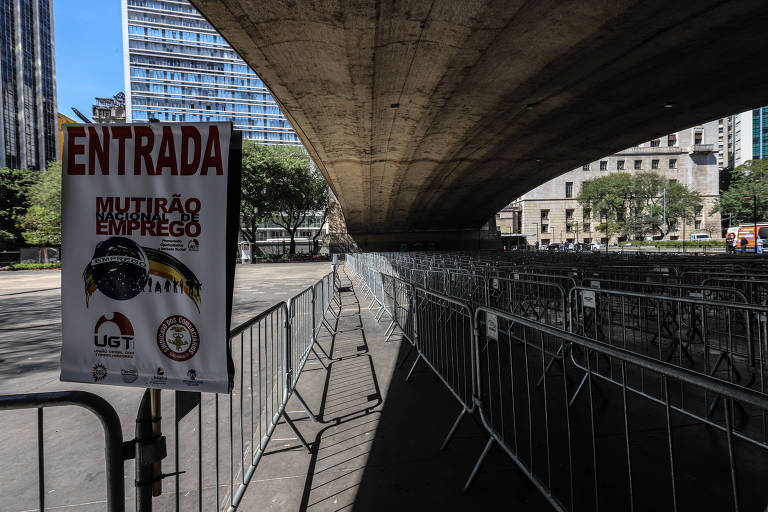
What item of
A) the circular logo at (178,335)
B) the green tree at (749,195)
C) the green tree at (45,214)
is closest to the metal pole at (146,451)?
the circular logo at (178,335)

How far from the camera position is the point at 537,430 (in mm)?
3805

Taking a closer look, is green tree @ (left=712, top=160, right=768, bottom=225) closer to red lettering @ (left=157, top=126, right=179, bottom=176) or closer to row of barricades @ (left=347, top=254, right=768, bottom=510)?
row of barricades @ (left=347, top=254, right=768, bottom=510)

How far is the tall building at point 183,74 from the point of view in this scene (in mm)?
99188

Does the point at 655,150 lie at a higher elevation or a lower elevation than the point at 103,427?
higher

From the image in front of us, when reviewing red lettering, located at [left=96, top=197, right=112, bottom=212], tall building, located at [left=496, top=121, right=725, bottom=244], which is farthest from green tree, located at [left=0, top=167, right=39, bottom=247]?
tall building, located at [left=496, top=121, right=725, bottom=244]

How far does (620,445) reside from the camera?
136 inches

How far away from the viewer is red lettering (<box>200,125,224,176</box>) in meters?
1.95

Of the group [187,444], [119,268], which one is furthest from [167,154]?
[187,444]

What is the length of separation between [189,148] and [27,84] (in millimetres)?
128094

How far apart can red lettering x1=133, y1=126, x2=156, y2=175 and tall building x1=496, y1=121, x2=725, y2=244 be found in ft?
235

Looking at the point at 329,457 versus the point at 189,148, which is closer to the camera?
the point at 189,148

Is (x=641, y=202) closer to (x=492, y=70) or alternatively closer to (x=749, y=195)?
(x=749, y=195)

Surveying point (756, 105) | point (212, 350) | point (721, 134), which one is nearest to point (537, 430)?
point (212, 350)

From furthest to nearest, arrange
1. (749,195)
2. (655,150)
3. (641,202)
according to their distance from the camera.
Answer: (655,150), (641,202), (749,195)
